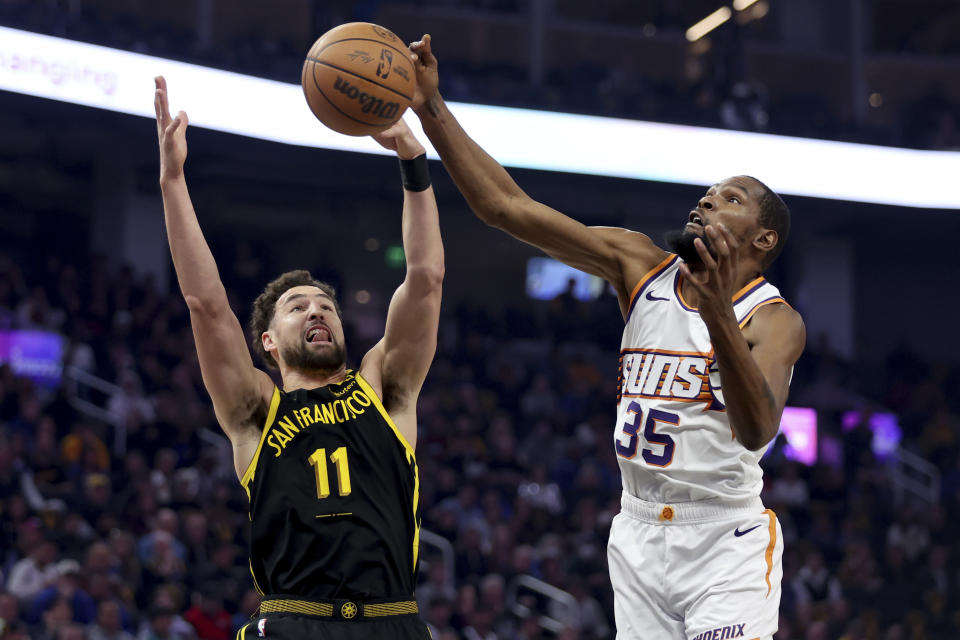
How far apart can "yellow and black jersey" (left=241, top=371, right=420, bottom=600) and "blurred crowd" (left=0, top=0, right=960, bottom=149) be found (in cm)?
1015

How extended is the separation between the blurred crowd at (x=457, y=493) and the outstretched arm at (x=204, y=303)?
5.12m

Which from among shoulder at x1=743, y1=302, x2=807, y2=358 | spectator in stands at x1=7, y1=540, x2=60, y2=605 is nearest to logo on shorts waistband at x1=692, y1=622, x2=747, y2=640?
shoulder at x1=743, y1=302, x2=807, y2=358

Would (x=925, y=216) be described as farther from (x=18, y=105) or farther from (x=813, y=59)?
(x=18, y=105)

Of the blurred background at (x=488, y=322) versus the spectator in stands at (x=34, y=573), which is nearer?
the spectator in stands at (x=34, y=573)

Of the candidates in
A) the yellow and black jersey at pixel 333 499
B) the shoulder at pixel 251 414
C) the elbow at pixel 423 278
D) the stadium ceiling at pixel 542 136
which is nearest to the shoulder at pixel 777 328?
the elbow at pixel 423 278

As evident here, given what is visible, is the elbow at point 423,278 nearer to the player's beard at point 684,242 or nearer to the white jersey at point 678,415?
the white jersey at point 678,415

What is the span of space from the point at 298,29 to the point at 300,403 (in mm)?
15157

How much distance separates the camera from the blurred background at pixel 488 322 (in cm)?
1010

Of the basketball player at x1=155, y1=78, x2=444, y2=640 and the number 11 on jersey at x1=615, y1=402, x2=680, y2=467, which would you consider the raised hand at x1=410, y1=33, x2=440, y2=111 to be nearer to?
the basketball player at x1=155, y1=78, x2=444, y2=640

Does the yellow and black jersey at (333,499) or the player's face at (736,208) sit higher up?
the player's face at (736,208)

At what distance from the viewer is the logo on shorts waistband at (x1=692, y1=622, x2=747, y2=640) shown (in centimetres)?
349

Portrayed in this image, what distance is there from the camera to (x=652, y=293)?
12.6ft

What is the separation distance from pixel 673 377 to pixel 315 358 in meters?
1.18

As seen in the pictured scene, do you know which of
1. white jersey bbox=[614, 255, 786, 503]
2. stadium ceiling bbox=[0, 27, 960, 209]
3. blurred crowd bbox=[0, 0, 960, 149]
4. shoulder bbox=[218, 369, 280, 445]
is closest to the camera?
white jersey bbox=[614, 255, 786, 503]
